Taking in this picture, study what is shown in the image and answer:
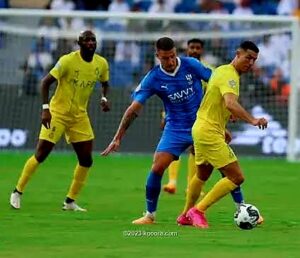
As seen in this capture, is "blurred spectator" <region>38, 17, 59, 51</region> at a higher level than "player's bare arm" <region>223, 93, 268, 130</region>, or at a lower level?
higher

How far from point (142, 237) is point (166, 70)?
8.59 feet

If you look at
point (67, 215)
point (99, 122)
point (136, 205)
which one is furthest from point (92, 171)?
point (67, 215)

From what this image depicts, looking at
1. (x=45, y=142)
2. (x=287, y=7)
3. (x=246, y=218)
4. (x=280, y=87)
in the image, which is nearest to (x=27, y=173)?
(x=45, y=142)

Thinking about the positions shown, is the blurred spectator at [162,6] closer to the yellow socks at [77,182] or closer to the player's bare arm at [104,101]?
the player's bare arm at [104,101]

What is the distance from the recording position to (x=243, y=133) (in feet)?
88.4

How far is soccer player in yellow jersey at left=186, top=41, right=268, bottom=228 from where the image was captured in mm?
13828

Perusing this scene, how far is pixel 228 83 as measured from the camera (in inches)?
541

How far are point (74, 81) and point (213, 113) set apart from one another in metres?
3.44

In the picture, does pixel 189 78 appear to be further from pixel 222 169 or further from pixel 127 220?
pixel 127 220

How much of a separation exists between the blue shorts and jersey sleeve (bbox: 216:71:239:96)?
141 centimetres

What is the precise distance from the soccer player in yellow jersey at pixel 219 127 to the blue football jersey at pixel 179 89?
2.36 feet

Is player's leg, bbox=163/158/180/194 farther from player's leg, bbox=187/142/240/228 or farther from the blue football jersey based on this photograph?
player's leg, bbox=187/142/240/228

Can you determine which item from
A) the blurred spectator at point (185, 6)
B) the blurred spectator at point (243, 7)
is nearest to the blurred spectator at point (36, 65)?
the blurred spectator at point (185, 6)

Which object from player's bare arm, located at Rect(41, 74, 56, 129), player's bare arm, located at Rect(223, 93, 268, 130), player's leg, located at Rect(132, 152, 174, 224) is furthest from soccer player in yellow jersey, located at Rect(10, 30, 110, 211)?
player's bare arm, located at Rect(223, 93, 268, 130)
